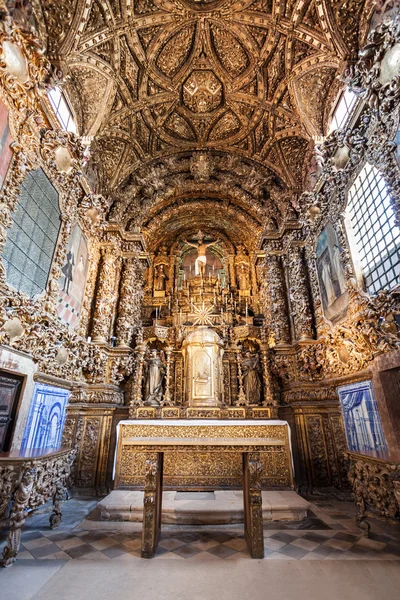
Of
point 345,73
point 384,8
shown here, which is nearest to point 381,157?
point 345,73

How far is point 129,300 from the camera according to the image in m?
10.8

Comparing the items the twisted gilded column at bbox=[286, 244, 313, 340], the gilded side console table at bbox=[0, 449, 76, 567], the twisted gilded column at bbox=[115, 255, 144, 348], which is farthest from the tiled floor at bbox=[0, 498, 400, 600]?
the twisted gilded column at bbox=[115, 255, 144, 348]

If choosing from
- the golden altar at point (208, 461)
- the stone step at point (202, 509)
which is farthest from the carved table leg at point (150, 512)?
the golden altar at point (208, 461)

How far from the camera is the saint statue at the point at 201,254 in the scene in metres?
13.3

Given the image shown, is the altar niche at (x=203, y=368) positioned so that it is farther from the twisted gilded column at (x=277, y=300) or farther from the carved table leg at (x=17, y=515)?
the carved table leg at (x=17, y=515)

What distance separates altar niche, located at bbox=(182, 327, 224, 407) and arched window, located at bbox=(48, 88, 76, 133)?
305 inches

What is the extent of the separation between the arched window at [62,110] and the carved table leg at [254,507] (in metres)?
9.71

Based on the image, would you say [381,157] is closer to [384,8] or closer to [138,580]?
[384,8]

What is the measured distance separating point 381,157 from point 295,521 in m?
7.39

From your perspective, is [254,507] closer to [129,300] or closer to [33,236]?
[33,236]

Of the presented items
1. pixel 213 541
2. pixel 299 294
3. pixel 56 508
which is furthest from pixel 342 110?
pixel 56 508

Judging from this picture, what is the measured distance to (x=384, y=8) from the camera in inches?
256

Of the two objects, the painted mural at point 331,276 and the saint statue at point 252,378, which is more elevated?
the painted mural at point 331,276

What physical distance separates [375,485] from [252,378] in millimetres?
5324
